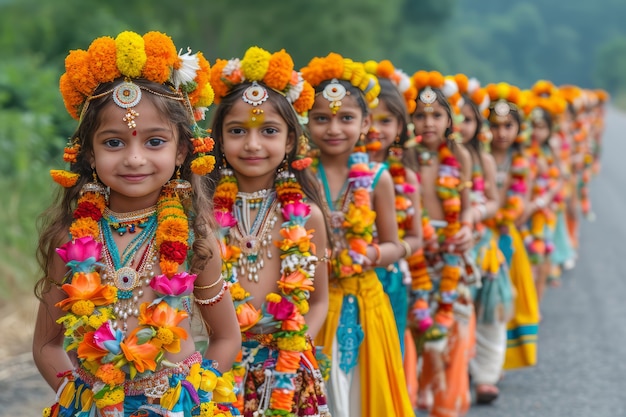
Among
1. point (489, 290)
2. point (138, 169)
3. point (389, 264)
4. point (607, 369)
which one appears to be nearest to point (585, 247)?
point (607, 369)

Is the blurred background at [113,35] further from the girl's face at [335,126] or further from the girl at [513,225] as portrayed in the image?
the girl at [513,225]

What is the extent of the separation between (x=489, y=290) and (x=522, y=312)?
30.3 inches

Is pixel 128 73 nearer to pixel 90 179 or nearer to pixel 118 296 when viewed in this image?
pixel 90 179

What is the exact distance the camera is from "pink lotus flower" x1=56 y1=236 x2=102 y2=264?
3.04m

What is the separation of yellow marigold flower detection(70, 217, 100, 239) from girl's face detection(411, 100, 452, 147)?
3.29 m

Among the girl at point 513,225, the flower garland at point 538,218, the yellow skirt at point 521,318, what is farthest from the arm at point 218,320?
the flower garland at point 538,218

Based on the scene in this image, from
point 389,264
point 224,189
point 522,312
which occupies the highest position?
point 224,189

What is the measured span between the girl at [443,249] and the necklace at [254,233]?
210cm

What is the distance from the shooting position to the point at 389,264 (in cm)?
488

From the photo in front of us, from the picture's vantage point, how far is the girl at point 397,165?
5258 millimetres

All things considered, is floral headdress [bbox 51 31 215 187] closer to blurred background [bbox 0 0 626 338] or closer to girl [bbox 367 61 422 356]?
blurred background [bbox 0 0 626 338]

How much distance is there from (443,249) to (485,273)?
81 cm

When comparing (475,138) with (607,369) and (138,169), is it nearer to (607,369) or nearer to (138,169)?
(607,369)

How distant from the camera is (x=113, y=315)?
121 inches
